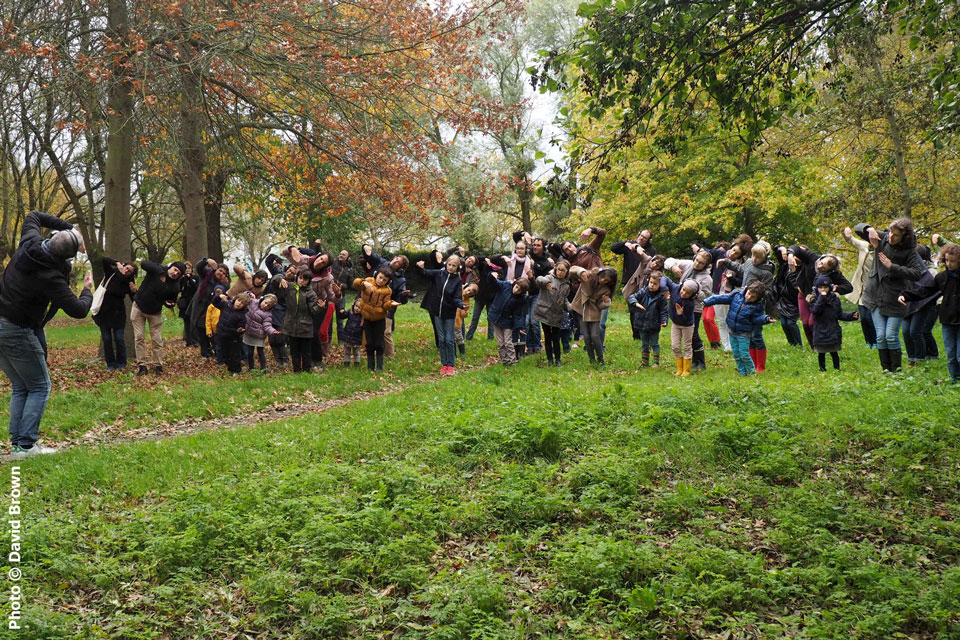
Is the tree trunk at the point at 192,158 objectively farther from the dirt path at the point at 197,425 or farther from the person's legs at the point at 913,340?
the person's legs at the point at 913,340

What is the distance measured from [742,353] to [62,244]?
9007 millimetres

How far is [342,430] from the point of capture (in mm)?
7730

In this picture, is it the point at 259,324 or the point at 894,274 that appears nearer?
the point at 894,274

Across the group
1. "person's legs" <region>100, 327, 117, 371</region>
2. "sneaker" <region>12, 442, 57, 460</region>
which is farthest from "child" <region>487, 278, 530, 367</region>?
"sneaker" <region>12, 442, 57, 460</region>

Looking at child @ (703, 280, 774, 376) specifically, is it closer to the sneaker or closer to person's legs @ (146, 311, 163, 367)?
the sneaker

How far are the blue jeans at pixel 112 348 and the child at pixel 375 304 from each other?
4538 millimetres

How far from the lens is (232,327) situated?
1213cm

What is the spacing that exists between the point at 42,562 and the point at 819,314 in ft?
32.5

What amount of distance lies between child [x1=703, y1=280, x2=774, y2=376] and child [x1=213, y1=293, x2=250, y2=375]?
27.2ft

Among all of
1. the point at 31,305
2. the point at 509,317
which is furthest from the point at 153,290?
the point at 509,317

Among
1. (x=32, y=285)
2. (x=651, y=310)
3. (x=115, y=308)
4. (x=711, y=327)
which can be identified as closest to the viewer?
(x=32, y=285)

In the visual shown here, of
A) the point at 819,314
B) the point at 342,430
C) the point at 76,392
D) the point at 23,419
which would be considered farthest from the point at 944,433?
the point at 76,392

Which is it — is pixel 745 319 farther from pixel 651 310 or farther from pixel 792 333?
pixel 792 333

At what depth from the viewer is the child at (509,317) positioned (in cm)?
1270
